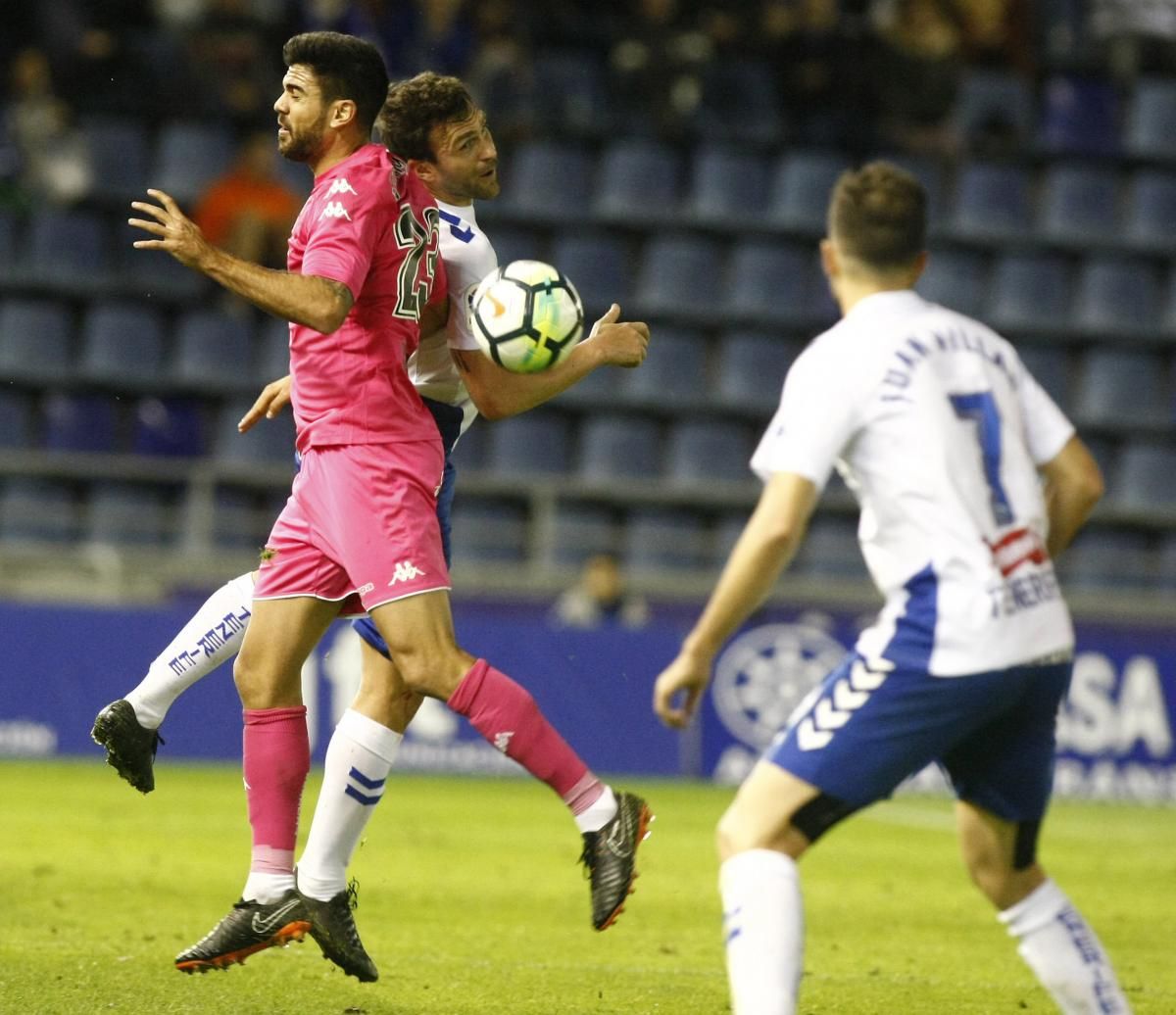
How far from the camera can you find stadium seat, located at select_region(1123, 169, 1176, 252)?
16500 mm

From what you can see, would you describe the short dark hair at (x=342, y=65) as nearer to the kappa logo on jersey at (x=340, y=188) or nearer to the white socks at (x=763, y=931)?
the kappa logo on jersey at (x=340, y=188)

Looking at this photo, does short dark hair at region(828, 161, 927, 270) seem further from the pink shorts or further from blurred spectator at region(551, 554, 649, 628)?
blurred spectator at region(551, 554, 649, 628)

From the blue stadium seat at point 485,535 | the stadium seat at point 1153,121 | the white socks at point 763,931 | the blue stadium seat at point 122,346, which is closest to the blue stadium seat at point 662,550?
the blue stadium seat at point 485,535

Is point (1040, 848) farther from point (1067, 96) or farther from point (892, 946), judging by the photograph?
point (1067, 96)

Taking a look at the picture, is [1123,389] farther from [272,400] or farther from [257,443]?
[272,400]

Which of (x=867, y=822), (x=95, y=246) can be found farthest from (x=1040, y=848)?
(x=95, y=246)

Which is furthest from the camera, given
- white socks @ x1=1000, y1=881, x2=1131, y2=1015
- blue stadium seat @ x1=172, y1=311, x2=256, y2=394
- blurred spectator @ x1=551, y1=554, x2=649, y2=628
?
blue stadium seat @ x1=172, y1=311, x2=256, y2=394

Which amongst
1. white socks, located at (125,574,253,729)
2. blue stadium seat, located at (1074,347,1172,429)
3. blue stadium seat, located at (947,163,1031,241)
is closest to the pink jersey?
white socks, located at (125,574,253,729)

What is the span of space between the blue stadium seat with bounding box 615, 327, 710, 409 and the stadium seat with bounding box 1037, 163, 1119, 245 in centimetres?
332

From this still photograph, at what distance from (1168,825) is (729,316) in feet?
19.1

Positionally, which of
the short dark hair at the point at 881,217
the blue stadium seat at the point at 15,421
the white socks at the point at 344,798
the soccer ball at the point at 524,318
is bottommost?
the blue stadium seat at the point at 15,421

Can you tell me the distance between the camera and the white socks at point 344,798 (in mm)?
5410

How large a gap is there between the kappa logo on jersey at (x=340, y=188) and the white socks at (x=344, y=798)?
1.48m

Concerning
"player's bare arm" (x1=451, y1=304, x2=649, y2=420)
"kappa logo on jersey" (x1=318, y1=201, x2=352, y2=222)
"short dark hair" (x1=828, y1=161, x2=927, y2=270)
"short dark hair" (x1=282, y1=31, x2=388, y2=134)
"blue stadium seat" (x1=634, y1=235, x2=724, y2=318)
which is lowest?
"blue stadium seat" (x1=634, y1=235, x2=724, y2=318)
